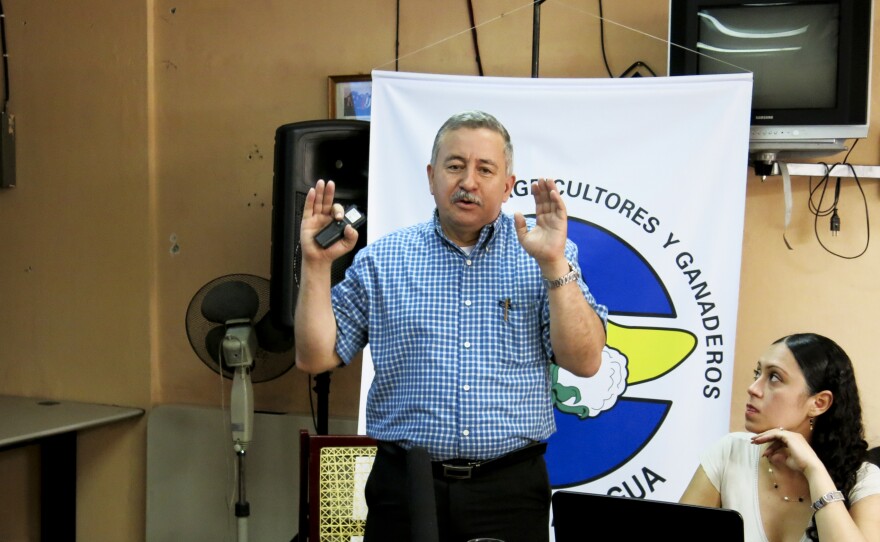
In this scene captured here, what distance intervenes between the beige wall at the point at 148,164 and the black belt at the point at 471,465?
6.12 ft

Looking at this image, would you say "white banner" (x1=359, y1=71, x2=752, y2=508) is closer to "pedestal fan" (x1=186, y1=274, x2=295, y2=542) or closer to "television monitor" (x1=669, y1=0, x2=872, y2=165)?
"television monitor" (x1=669, y1=0, x2=872, y2=165)

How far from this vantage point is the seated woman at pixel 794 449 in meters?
1.87

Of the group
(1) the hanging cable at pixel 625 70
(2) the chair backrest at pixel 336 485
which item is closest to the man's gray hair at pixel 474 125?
(2) the chair backrest at pixel 336 485

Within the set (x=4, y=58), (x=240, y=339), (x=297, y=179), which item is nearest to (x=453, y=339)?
(x=297, y=179)

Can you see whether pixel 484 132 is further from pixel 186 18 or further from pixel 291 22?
pixel 186 18

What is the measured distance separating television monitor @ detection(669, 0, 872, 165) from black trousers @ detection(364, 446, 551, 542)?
63.8 inches

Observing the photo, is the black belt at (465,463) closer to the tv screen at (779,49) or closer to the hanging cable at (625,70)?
the tv screen at (779,49)

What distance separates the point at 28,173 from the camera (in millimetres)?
4246

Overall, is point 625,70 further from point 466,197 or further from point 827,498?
point 827,498

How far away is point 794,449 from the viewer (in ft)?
6.01

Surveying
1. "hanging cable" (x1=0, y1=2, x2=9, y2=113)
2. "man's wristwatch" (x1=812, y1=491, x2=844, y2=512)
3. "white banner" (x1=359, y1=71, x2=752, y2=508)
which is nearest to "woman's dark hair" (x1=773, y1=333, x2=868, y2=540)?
"man's wristwatch" (x1=812, y1=491, x2=844, y2=512)

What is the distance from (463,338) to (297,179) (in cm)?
142

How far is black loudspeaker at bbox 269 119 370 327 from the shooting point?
3.15 meters

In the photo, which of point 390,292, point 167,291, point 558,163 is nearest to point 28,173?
point 167,291
